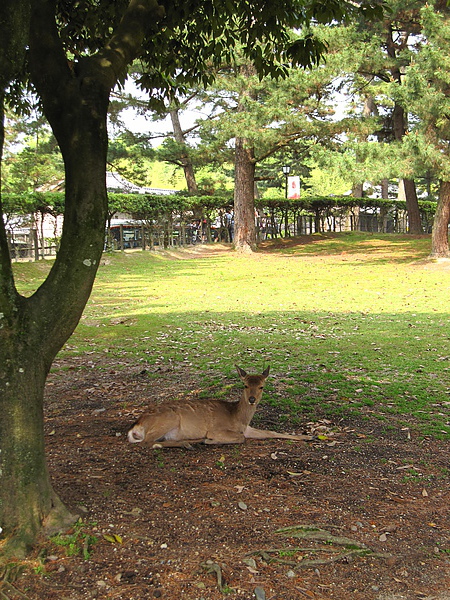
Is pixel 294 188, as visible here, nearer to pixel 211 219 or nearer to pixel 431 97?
pixel 211 219

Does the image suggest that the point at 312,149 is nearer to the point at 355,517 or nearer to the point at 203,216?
the point at 203,216

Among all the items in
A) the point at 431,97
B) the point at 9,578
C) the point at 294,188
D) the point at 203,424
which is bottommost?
the point at 9,578

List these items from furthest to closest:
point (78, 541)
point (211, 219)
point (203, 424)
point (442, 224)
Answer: point (211, 219), point (442, 224), point (203, 424), point (78, 541)

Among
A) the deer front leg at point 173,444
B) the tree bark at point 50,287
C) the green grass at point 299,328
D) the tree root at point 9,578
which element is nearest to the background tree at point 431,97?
the green grass at point 299,328

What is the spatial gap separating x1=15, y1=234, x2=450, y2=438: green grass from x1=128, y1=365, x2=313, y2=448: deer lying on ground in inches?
33.5

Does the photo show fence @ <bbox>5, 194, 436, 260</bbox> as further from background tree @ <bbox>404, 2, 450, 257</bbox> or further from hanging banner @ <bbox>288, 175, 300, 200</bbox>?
background tree @ <bbox>404, 2, 450, 257</bbox>

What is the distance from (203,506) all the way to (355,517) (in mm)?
979

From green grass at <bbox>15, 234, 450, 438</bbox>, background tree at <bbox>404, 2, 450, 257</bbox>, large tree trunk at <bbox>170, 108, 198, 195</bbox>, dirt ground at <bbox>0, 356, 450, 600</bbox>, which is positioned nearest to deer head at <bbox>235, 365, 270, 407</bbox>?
dirt ground at <bbox>0, 356, 450, 600</bbox>

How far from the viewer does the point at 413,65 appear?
50.1 ft

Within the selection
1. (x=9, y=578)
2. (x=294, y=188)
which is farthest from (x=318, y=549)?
(x=294, y=188)

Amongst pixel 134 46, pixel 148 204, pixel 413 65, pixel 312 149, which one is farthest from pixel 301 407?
pixel 148 204

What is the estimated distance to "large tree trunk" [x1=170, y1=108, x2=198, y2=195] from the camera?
29766 mm

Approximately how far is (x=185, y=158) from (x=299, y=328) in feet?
72.1

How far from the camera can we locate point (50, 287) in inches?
136
